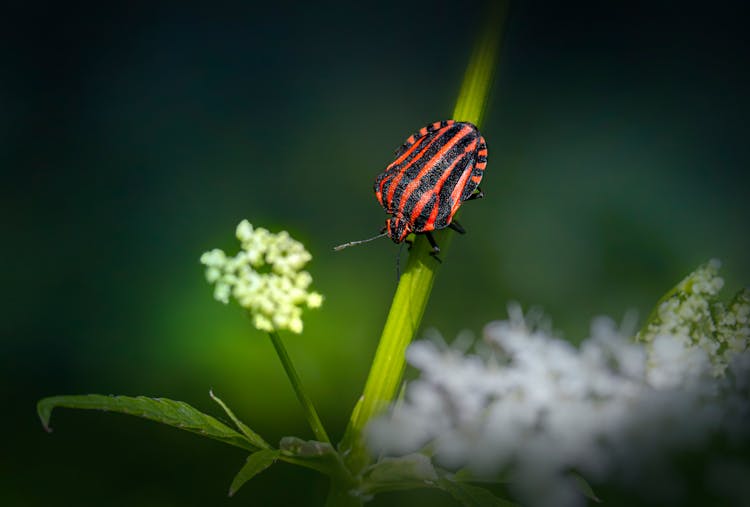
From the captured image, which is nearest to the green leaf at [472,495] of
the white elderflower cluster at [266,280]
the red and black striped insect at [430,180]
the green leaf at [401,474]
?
the green leaf at [401,474]

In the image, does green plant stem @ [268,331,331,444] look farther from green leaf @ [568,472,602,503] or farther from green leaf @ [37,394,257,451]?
green leaf @ [568,472,602,503]

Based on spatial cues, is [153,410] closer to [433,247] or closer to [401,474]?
[401,474]

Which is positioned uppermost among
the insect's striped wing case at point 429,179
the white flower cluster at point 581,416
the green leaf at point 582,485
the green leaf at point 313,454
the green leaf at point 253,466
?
the insect's striped wing case at point 429,179

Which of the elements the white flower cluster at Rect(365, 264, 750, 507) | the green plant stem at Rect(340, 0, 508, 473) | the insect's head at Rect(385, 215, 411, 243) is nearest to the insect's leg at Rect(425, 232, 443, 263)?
the green plant stem at Rect(340, 0, 508, 473)

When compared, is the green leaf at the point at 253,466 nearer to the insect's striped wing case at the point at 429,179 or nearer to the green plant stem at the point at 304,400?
the green plant stem at the point at 304,400

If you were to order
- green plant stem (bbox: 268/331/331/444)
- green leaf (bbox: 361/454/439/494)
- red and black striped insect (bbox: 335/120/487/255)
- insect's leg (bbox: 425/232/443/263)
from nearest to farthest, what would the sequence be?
green leaf (bbox: 361/454/439/494), green plant stem (bbox: 268/331/331/444), insect's leg (bbox: 425/232/443/263), red and black striped insect (bbox: 335/120/487/255)

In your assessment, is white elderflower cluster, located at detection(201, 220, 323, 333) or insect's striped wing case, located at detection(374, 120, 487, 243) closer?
white elderflower cluster, located at detection(201, 220, 323, 333)
